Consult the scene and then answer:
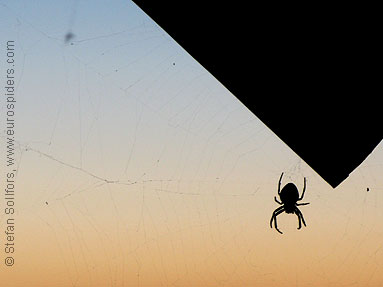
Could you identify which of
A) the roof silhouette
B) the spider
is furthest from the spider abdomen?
the roof silhouette

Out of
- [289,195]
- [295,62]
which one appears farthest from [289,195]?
[295,62]

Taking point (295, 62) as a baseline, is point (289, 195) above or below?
above

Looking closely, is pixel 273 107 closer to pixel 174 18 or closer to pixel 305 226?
pixel 174 18

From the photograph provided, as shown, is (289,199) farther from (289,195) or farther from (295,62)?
(295,62)

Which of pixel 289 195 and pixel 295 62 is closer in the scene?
pixel 295 62

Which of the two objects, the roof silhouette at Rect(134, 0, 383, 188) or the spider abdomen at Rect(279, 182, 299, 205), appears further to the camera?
the spider abdomen at Rect(279, 182, 299, 205)

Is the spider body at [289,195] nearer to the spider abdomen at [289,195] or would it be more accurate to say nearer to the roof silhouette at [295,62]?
the spider abdomen at [289,195]

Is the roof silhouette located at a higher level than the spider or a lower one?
lower

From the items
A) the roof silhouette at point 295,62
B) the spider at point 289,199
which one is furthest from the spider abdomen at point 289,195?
the roof silhouette at point 295,62

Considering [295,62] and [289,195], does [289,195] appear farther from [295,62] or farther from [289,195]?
[295,62]

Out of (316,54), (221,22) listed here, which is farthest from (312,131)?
(221,22)

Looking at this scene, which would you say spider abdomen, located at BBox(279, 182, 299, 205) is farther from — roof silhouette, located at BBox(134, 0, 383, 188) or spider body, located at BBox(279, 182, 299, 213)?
roof silhouette, located at BBox(134, 0, 383, 188)
